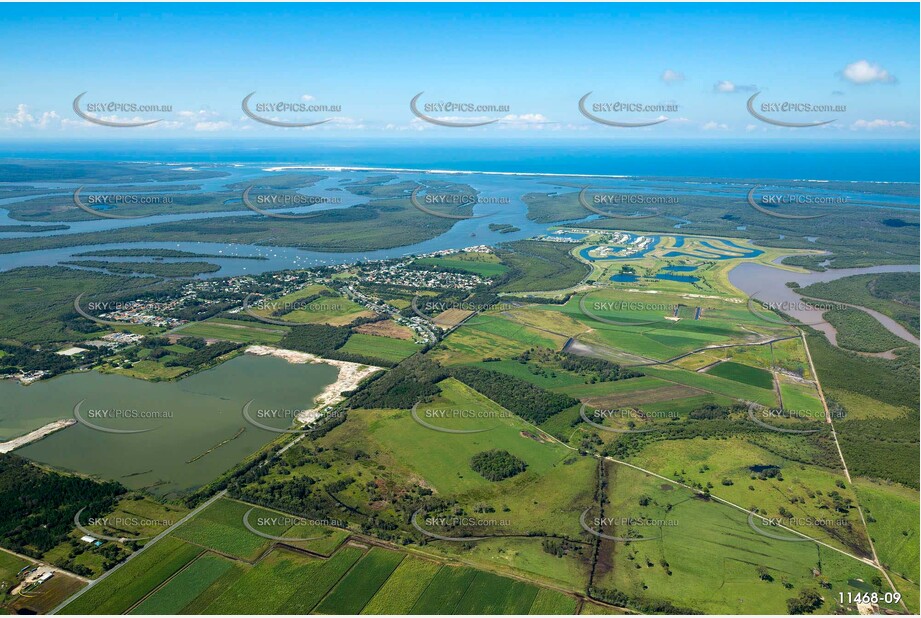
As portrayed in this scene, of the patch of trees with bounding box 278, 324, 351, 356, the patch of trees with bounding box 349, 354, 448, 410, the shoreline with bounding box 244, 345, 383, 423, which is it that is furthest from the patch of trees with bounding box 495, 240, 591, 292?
the shoreline with bounding box 244, 345, 383, 423

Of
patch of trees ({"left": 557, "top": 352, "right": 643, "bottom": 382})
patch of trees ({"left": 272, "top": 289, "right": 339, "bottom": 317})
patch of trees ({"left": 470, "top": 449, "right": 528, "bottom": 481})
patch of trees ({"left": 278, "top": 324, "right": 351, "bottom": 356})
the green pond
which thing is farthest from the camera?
patch of trees ({"left": 272, "top": 289, "right": 339, "bottom": 317})

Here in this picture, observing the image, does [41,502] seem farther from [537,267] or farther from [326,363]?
[537,267]

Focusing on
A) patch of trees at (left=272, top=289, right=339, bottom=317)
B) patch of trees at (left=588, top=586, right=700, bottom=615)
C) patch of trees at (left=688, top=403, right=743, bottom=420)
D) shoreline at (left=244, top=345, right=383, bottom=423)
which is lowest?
patch of trees at (left=588, top=586, right=700, bottom=615)

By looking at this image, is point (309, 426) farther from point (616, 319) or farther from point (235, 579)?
point (616, 319)

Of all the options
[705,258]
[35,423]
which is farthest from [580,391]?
[705,258]

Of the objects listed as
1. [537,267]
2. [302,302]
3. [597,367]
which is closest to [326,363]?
[302,302]

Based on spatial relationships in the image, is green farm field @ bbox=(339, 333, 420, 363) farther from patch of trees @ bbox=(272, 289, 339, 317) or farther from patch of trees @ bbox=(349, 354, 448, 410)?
patch of trees @ bbox=(272, 289, 339, 317)

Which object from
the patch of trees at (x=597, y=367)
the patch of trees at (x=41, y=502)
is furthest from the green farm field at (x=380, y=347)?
the patch of trees at (x=41, y=502)
